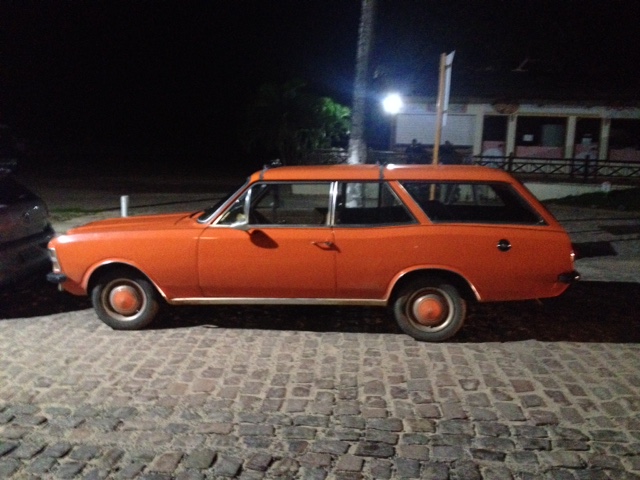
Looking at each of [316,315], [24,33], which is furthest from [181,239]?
[24,33]

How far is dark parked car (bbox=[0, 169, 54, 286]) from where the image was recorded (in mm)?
6906

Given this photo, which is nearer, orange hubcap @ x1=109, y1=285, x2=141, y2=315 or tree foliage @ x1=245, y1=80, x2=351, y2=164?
orange hubcap @ x1=109, y1=285, x2=141, y2=315

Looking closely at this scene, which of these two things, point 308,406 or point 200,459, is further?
point 308,406

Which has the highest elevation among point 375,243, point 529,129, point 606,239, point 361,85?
point 361,85

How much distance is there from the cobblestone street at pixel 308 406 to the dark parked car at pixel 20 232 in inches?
34.0

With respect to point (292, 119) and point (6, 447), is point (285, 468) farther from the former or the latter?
point (292, 119)

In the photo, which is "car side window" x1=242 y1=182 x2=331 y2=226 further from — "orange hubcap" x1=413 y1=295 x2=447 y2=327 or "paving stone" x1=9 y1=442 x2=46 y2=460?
"paving stone" x1=9 y1=442 x2=46 y2=460

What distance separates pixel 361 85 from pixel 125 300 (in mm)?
5961

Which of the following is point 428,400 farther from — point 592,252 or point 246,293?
point 592,252

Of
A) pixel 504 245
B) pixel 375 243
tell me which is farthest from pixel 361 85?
pixel 504 245

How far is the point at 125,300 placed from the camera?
251 inches

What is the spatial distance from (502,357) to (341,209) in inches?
79.6

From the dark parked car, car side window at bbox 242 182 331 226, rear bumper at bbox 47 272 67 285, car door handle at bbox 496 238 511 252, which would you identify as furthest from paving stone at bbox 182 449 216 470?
the dark parked car

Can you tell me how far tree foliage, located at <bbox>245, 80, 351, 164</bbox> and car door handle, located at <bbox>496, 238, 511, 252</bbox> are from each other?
1490 cm
